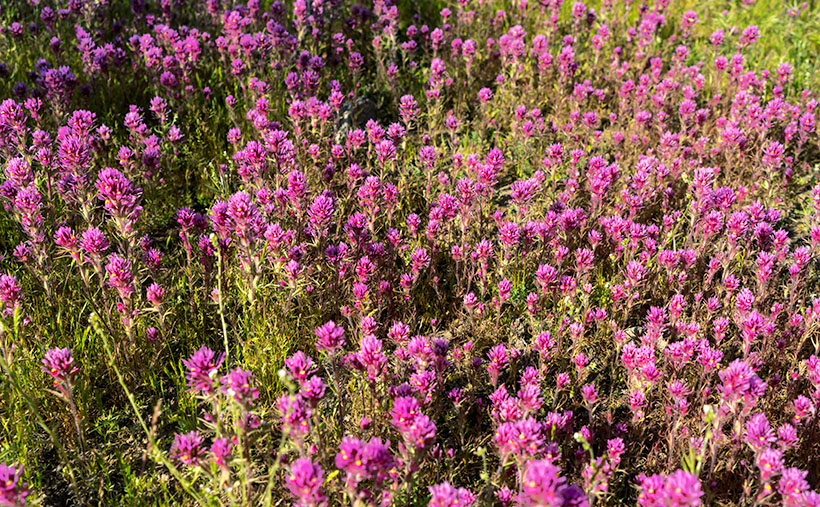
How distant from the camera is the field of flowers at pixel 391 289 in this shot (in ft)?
9.37

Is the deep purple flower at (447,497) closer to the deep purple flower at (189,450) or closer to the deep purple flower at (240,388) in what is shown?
the deep purple flower at (240,388)

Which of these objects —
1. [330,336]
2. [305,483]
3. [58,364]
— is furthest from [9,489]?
[330,336]

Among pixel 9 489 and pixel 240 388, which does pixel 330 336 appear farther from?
pixel 9 489

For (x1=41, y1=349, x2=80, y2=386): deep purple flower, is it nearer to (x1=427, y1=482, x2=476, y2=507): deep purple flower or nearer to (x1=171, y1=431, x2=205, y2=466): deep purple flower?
(x1=171, y1=431, x2=205, y2=466): deep purple flower

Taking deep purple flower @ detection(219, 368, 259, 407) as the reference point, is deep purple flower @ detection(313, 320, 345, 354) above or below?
below

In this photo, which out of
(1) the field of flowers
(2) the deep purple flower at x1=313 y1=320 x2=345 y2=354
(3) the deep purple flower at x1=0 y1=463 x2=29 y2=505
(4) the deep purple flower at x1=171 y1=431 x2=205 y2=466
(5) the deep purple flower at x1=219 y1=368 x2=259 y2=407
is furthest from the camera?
(2) the deep purple flower at x1=313 y1=320 x2=345 y2=354

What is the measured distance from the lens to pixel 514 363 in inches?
150

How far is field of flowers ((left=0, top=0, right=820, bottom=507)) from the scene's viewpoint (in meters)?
2.86

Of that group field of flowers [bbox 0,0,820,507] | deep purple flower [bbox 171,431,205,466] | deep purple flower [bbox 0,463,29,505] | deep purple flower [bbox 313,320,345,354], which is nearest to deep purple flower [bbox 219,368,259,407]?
field of flowers [bbox 0,0,820,507]

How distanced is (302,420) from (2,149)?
3.24 metres

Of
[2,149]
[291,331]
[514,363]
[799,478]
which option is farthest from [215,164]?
[799,478]

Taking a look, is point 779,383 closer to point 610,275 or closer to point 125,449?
point 610,275

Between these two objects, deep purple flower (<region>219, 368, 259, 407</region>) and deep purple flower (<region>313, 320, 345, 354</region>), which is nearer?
deep purple flower (<region>219, 368, 259, 407</region>)

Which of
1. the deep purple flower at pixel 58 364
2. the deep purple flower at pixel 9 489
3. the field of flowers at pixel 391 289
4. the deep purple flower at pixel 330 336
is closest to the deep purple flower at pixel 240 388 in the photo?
the field of flowers at pixel 391 289
